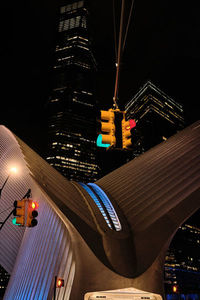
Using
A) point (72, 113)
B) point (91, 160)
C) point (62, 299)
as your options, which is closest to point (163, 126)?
point (91, 160)

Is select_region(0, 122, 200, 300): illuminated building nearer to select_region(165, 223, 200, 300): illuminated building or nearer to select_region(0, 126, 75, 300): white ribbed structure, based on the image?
select_region(0, 126, 75, 300): white ribbed structure

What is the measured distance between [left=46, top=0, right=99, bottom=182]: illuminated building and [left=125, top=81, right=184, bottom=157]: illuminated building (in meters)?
30.2

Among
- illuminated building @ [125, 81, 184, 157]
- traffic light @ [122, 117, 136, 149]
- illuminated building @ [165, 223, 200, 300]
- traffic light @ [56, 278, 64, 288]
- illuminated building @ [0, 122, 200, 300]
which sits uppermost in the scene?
illuminated building @ [125, 81, 184, 157]

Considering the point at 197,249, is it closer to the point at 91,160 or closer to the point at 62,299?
the point at 91,160

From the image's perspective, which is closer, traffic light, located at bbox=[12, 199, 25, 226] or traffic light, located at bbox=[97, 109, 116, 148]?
traffic light, located at bbox=[97, 109, 116, 148]

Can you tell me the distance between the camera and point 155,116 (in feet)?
467

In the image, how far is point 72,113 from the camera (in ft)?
550

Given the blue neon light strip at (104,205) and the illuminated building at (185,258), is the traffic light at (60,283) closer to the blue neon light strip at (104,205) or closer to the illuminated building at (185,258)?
the blue neon light strip at (104,205)

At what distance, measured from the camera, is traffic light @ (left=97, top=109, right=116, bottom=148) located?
220 inches

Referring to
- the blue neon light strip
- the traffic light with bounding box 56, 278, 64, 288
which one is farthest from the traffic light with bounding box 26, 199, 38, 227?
the blue neon light strip

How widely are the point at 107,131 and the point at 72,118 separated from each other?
16041 centimetres

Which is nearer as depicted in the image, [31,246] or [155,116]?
[31,246]

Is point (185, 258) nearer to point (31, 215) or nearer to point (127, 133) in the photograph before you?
point (31, 215)

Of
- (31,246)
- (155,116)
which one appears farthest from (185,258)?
(31,246)
